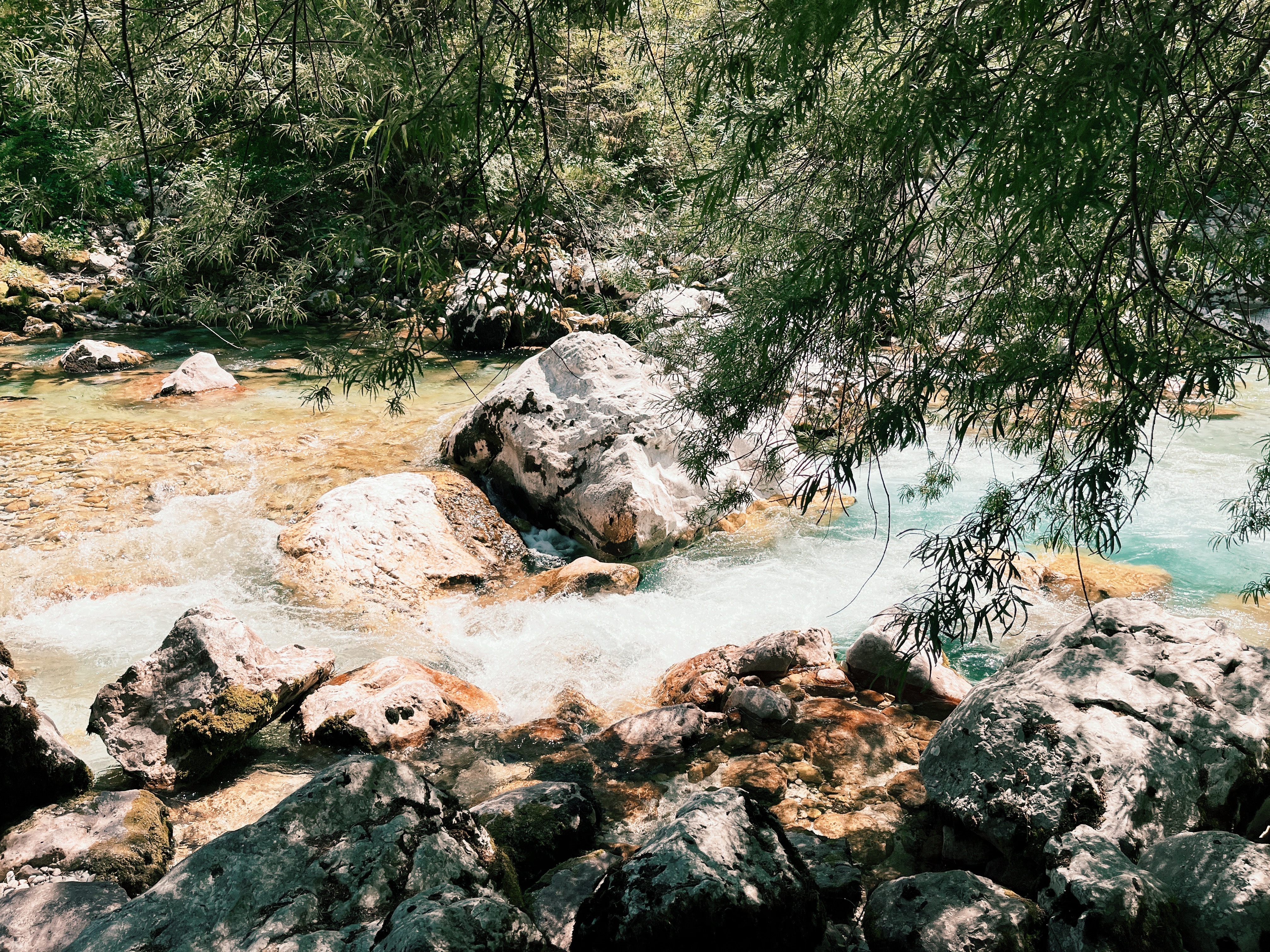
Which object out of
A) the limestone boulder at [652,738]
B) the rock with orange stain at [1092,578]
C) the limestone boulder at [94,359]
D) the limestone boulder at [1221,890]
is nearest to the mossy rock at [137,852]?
the limestone boulder at [652,738]

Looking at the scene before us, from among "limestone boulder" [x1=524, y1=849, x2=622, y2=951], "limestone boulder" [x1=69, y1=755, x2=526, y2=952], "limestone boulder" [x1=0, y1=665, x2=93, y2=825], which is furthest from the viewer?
"limestone boulder" [x1=0, y1=665, x2=93, y2=825]

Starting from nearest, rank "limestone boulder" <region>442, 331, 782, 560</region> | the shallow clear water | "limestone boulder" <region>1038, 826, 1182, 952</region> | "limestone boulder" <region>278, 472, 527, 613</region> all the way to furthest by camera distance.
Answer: "limestone boulder" <region>1038, 826, 1182, 952</region> < the shallow clear water < "limestone boulder" <region>278, 472, 527, 613</region> < "limestone boulder" <region>442, 331, 782, 560</region>

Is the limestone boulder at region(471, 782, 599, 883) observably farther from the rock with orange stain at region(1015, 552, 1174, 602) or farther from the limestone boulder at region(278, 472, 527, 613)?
the rock with orange stain at region(1015, 552, 1174, 602)

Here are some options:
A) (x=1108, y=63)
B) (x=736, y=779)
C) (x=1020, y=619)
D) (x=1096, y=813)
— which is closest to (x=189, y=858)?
(x=736, y=779)

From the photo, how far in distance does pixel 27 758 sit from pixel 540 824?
2.26 metres

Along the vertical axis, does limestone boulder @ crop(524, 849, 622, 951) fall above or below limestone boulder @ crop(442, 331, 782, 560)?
below

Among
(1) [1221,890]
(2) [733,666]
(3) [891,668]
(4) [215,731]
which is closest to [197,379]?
(4) [215,731]

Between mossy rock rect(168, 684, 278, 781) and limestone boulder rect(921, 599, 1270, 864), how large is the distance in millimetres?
3275

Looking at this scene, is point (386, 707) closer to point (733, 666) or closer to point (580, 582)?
point (580, 582)

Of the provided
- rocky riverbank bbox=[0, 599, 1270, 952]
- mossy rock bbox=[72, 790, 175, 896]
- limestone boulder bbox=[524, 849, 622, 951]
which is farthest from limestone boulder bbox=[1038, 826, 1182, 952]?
mossy rock bbox=[72, 790, 175, 896]

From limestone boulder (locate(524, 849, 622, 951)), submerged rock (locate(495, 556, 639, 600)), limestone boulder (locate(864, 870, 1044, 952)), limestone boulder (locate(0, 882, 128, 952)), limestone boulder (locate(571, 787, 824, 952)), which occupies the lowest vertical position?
submerged rock (locate(495, 556, 639, 600))

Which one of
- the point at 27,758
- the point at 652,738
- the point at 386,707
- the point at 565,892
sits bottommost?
the point at 652,738

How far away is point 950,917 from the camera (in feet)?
8.66

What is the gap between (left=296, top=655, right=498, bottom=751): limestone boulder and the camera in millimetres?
4410
